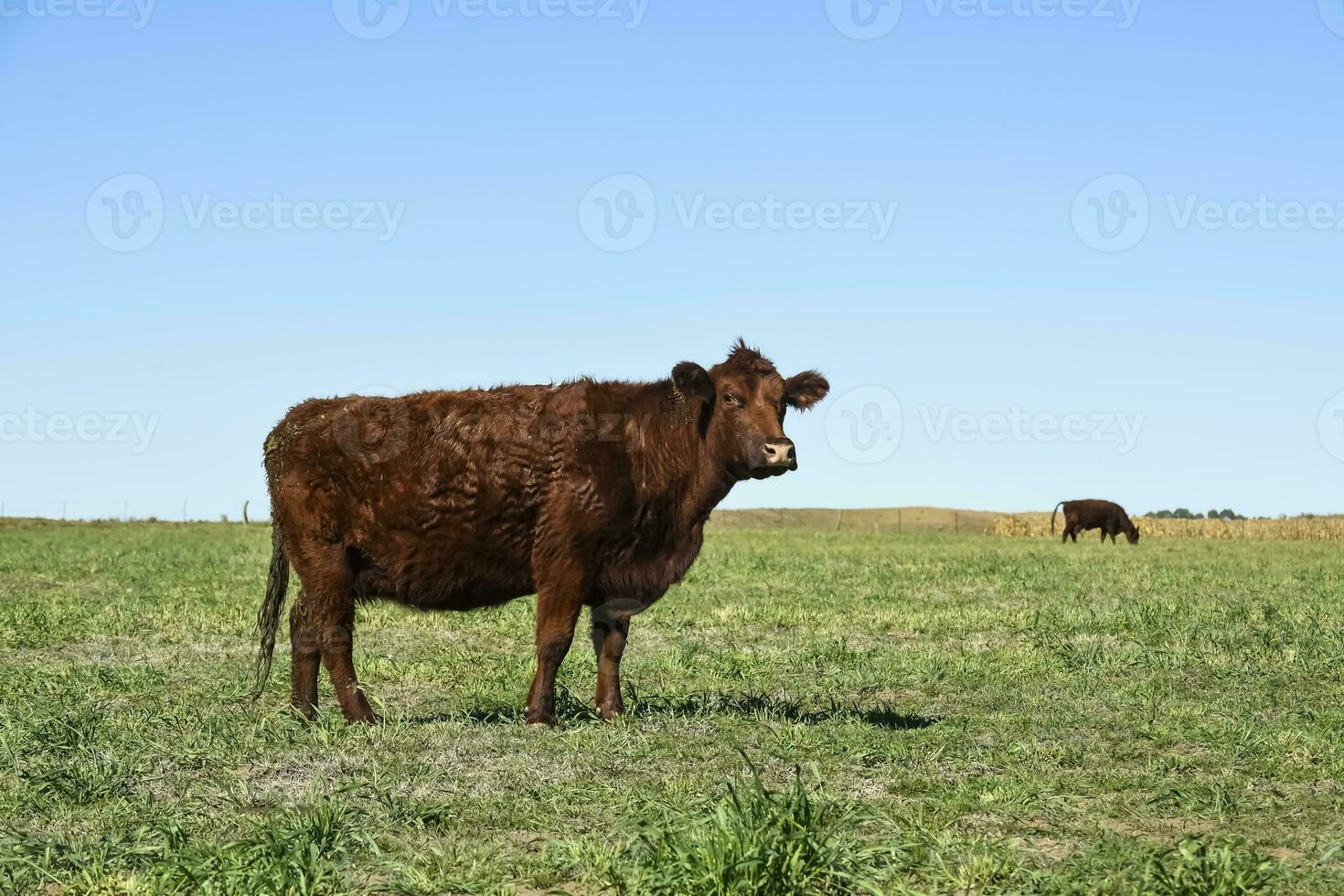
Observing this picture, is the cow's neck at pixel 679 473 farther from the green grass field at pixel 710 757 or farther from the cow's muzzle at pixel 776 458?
the green grass field at pixel 710 757

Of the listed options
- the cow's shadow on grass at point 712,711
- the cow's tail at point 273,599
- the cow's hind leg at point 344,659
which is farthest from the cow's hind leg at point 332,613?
the cow's tail at point 273,599

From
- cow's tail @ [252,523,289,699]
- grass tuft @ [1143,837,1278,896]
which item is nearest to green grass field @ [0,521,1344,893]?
grass tuft @ [1143,837,1278,896]

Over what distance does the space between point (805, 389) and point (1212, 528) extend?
2455 inches

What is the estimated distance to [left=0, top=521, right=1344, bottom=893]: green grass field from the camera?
5570 millimetres

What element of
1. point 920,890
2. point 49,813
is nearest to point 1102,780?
point 920,890

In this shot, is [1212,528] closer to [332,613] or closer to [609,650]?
[609,650]

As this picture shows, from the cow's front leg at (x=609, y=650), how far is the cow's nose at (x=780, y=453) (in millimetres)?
1548

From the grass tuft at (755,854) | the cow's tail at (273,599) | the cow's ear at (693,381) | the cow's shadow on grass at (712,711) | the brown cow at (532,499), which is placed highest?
the cow's ear at (693,381)

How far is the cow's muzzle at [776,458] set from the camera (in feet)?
30.1

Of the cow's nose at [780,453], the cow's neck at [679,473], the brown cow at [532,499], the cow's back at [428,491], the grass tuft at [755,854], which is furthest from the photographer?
the cow's neck at [679,473]

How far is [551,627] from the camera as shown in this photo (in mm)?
9336

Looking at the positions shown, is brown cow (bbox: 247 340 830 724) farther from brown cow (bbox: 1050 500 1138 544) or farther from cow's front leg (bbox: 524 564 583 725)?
brown cow (bbox: 1050 500 1138 544)

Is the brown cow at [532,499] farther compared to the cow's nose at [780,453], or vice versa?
the brown cow at [532,499]

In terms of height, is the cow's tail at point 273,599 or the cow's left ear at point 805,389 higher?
the cow's left ear at point 805,389
